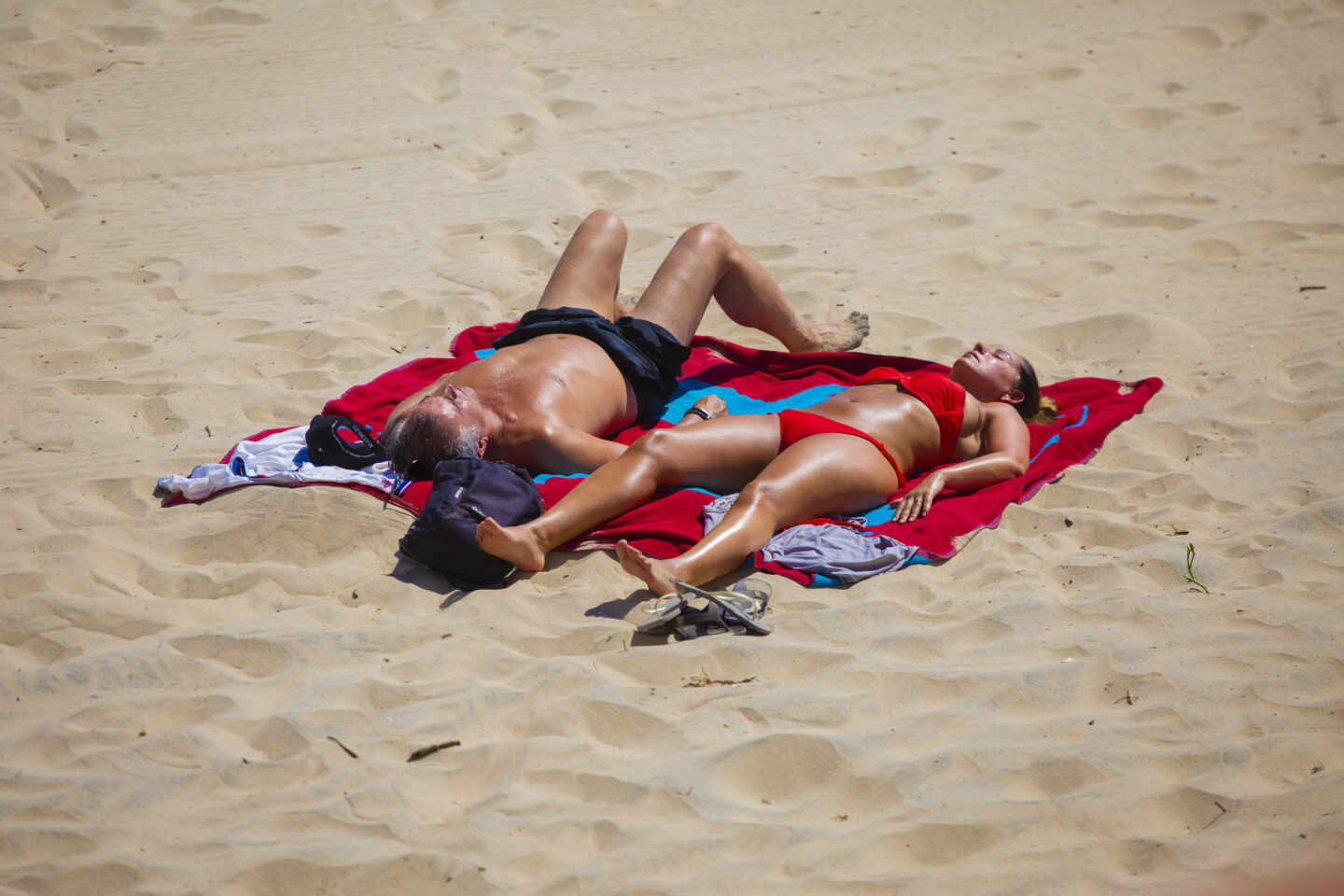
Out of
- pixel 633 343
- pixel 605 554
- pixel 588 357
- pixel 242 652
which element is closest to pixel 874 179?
pixel 633 343

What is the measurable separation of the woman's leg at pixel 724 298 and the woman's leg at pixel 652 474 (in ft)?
3.23

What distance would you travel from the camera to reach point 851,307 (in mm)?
5988

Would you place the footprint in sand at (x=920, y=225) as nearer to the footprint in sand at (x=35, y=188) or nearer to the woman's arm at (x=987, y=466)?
the woman's arm at (x=987, y=466)

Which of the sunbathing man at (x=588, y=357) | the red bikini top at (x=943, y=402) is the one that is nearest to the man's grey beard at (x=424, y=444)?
the sunbathing man at (x=588, y=357)

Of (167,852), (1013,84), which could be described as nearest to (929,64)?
(1013,84)

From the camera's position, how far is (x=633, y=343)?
16.7 feet

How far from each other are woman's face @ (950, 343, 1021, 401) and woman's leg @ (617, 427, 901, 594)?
2.45 ft

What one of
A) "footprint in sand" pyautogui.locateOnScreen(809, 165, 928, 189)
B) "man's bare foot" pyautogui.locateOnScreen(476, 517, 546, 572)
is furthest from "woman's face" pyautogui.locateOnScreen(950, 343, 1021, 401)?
"footprint in sand" pyautogui.locateOnScreen(809, 165, 928, 189)

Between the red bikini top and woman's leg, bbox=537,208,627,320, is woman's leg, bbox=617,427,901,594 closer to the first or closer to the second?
the red bikini top

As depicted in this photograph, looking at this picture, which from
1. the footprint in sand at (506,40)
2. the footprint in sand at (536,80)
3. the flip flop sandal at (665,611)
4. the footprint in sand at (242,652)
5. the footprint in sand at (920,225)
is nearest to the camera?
the footprint in sand at (242,652)

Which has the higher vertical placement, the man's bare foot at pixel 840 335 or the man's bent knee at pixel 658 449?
the man's bent knee at pixel 658 449

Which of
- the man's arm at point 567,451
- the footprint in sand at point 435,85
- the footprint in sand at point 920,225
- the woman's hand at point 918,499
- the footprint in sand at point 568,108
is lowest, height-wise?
the woman's hand at point 918,499

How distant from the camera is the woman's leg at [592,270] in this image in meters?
5.25

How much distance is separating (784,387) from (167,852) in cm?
344
